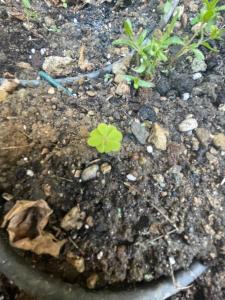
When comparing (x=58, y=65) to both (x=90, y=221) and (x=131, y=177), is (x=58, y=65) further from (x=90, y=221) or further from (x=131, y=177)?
(x=90, y=221)

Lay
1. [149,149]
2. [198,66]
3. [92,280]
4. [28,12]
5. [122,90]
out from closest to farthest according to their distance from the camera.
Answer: [92,280]
[149,149]
[122,90]
[198,66]
[28,12]

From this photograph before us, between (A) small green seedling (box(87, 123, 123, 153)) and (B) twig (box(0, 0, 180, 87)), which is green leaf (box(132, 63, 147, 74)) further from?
(A) small green seedling (box(87, 123, 123, 153))

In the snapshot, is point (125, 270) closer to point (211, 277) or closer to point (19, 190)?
point (211, 277)

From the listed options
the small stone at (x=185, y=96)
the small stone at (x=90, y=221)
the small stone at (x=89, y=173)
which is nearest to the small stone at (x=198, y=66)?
the small stone at (x=185, y=96)

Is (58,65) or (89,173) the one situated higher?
(58,65)

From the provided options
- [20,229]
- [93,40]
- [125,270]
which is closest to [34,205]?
[20,229]

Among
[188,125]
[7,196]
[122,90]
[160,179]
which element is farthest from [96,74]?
[7,196]

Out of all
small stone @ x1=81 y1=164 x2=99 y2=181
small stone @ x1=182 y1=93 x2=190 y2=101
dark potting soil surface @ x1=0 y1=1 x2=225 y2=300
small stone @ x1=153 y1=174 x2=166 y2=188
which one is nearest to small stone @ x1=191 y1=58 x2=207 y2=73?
dark potting soil surface @ x1=0 y1=1 x2=225 y2=300

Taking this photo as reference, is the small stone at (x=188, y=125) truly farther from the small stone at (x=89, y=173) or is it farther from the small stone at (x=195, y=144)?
the small stone at (x=89, y=173)
